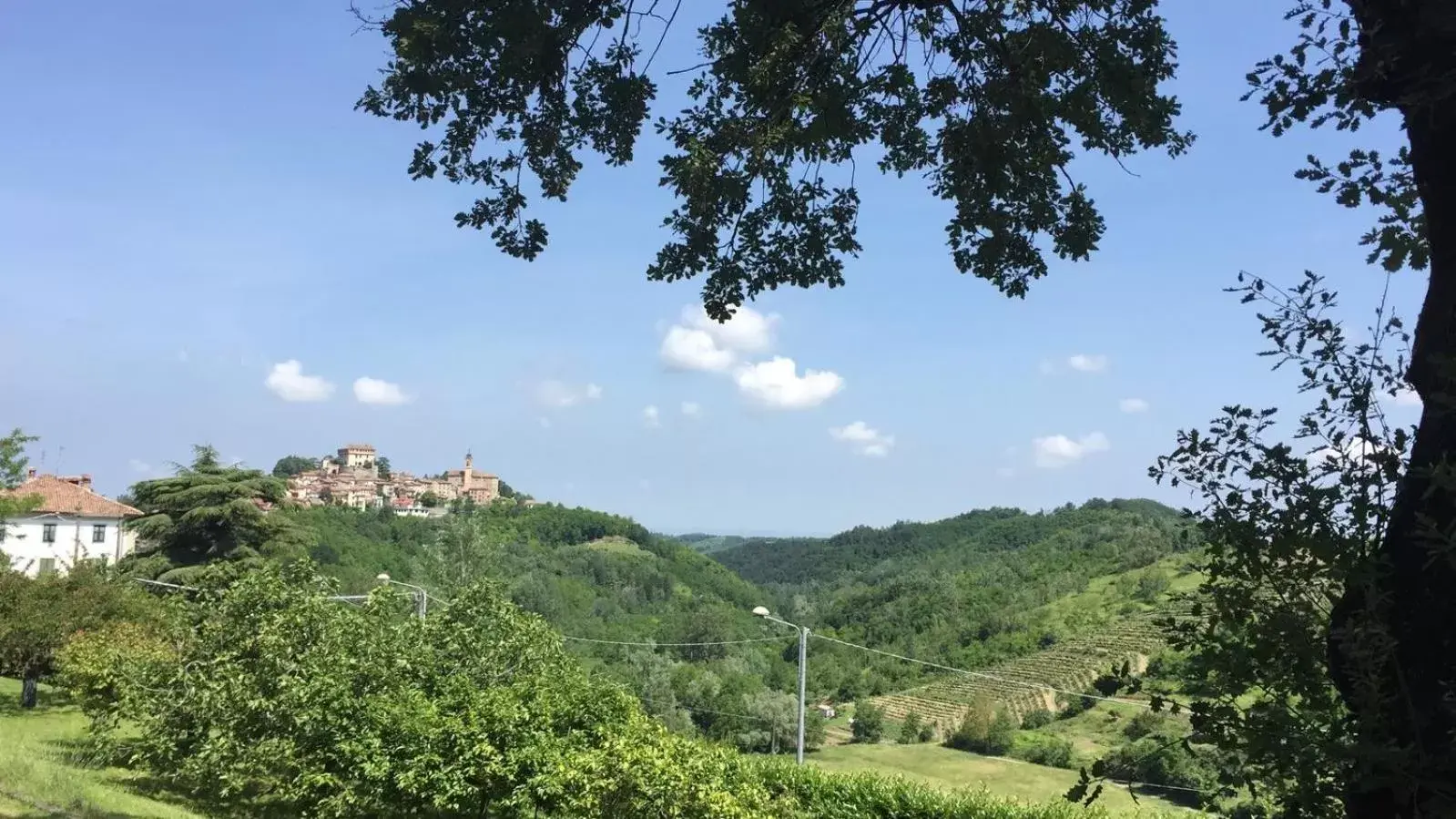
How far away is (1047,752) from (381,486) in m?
101

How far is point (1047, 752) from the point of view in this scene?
42.2m

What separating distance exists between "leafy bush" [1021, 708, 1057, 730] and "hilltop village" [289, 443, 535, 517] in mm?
58102

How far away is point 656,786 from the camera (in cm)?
827

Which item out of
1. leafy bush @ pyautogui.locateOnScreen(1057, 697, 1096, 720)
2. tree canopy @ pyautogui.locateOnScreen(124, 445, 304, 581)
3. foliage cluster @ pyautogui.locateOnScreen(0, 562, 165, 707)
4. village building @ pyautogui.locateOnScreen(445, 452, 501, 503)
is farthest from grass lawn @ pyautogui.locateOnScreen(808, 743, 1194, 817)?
village building @ pyautogui.locateOnScreen(445, 452, 501, 503)

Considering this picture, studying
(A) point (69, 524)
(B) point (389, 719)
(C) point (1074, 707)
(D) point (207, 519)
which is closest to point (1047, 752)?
(C) point (1074, 707)

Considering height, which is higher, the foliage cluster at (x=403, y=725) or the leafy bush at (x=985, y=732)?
the foliage cluster at (x=403, y=725)

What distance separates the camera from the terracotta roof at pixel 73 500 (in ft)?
142

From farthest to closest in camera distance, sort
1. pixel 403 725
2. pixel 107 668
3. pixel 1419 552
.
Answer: pixel 107 668
pixel 403 725
pixel 1419 552

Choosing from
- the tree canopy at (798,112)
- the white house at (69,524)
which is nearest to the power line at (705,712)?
the white house at (69,524)

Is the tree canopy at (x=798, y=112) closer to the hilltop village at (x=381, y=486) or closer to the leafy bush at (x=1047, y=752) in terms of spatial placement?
the leafy bush at (x=1047, y=752)

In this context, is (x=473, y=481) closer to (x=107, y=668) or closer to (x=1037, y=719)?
(x=1037, y=719)

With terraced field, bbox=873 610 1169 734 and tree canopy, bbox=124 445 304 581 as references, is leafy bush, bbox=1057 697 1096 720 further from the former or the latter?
tree canopy, bbox=124 445 304 581

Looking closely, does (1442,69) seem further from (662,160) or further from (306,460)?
(306,460)

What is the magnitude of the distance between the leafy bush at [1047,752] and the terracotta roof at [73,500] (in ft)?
139
